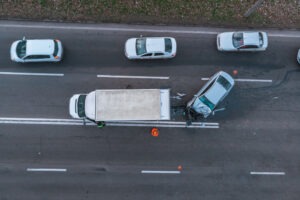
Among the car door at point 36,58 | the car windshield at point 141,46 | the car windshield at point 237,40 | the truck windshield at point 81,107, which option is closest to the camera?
the truck windshield at point 81,107

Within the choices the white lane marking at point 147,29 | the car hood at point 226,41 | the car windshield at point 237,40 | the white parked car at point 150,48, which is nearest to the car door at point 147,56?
the white parked car at point 150,48

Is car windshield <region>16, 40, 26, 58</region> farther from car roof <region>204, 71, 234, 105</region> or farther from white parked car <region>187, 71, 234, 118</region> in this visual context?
car roof <region>204, 71, 234, 105</region>

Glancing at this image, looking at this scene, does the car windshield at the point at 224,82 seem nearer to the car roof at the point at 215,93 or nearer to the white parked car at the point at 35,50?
the car roof at the point at 215,93

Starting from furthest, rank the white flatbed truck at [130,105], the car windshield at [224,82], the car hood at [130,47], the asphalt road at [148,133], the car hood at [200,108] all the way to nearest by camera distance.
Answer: the car hood at [130,47], the car windshield at [224,82], the asphalt road at [148,133], the car hood at [200,108], the white flatbed truck at [130,105]

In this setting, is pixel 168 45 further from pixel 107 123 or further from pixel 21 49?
pixel 21 49

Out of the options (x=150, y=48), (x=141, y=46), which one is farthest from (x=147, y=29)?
(x=150, y=48)

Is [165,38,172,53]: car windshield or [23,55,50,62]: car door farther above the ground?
[165,38,172,53]: car windshield

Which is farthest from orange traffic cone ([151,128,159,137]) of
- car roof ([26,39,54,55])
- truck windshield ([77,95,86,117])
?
car roof ([26,39,54,55])
